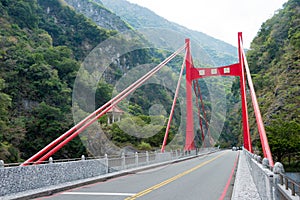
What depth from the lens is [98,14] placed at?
369 feet

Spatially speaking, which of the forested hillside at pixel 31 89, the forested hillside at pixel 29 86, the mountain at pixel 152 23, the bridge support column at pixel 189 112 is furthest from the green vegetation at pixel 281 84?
the mountain at pixel 152 23

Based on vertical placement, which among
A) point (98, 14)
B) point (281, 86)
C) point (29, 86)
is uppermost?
point (98, 14)

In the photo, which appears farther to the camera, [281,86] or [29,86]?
[29,86]

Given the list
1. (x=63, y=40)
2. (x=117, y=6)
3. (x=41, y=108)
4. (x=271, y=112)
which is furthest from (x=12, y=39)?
(x=117, y=6)

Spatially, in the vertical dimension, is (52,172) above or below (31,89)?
below

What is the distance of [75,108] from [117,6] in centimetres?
15170

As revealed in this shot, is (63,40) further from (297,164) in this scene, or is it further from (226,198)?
(226,198)

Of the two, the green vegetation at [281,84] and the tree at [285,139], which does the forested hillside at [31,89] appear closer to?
the tree at [285,139]

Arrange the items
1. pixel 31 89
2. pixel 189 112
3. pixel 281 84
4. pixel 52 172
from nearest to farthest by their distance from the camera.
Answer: pixel 52 172 < pixel 189 112 < pixel 281 84 < pixel 31 89

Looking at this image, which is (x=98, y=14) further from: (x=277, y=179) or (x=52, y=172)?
(x=277, y=179)

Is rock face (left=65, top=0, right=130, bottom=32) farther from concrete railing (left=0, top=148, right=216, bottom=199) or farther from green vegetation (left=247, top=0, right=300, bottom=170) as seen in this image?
concrete railing (left=0, top=148, right=216, bottom=199)

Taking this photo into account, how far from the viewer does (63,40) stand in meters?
73.4

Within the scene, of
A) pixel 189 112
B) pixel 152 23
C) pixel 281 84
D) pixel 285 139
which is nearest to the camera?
pixel 285 139

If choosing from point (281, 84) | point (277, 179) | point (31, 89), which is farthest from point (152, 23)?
point (277, 179)
